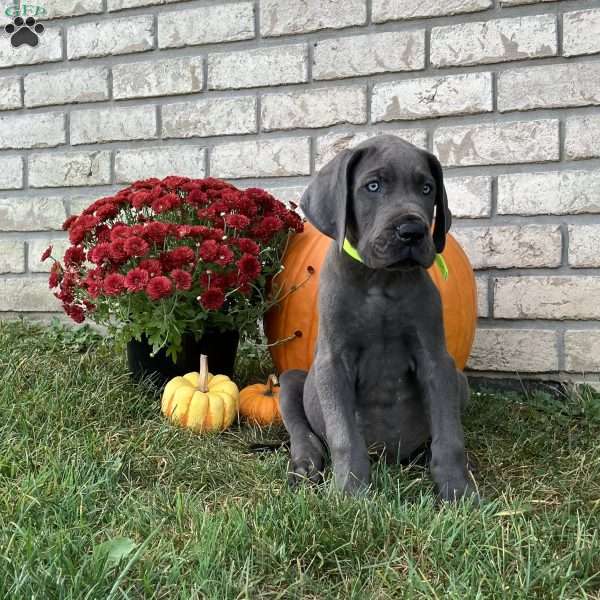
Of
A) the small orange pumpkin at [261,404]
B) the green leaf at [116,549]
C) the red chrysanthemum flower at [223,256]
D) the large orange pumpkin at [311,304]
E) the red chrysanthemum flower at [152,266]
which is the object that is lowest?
the small orange pumpkin at [261,404]

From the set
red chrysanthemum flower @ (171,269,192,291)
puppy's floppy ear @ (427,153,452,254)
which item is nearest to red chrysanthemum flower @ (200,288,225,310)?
red chrysanthemum flower @ (171,269,192,291)

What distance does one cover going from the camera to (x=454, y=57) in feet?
13.5

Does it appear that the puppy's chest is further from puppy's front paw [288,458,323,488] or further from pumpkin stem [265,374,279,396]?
pumpkin stem [265,374,279,396]

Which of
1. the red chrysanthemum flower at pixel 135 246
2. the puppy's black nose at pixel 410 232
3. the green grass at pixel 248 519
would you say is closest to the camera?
the green grass at pixel 248 519

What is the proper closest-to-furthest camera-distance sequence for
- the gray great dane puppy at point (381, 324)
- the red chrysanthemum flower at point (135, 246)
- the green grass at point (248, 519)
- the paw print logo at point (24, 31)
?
the green grass at point (248, 519)
the gray great dane puppy at point (381, 324)
the red chrysanthemum flower at point (135, 246)
the paw print logo at point (24, 31)

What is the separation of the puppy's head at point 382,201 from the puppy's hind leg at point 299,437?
785 millimetres

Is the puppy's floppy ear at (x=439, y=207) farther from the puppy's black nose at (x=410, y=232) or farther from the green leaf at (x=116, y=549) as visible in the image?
the green leaf at (x=116, y=549)

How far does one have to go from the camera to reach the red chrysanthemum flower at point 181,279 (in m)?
3.38

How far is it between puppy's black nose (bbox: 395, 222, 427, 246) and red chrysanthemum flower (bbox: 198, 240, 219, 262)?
48.3 inches

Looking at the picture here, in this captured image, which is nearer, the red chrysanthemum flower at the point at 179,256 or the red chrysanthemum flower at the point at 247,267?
the red chrysanthemum flower at the point at 179,256

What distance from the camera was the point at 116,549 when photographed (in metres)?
1.94

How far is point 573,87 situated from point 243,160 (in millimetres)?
1955

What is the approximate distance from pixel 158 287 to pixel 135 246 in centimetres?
25

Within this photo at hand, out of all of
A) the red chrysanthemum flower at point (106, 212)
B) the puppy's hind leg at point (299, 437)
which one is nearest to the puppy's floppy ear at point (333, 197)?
the puppy's hind leg at point (299, 437)
